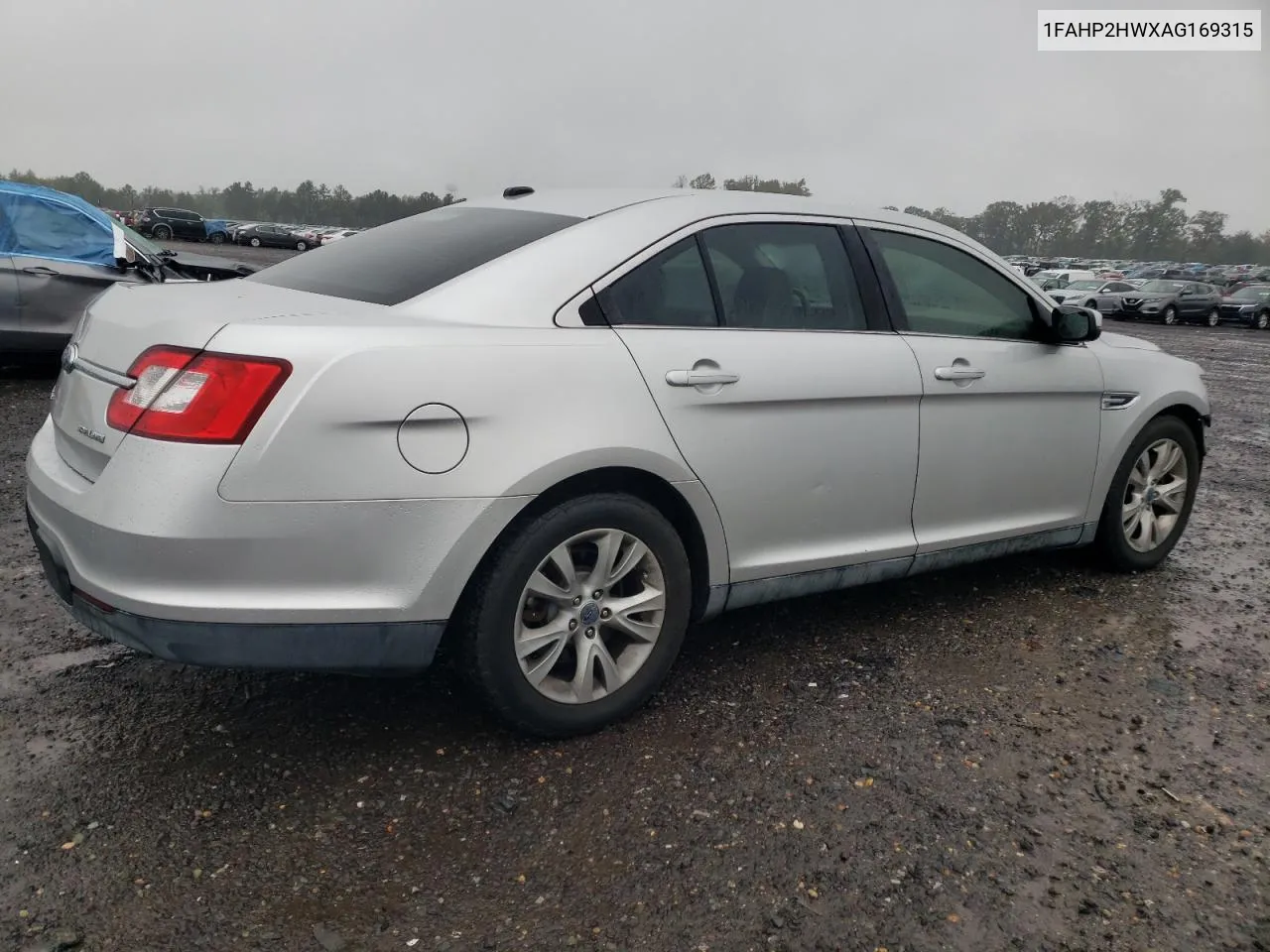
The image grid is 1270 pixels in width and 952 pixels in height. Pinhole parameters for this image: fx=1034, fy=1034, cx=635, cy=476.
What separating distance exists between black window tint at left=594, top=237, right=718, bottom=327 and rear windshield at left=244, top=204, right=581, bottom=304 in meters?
0.28

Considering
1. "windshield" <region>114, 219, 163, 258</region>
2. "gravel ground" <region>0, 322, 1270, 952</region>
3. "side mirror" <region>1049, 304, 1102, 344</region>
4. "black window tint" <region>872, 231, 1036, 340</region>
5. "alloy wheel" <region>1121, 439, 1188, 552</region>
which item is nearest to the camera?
"gravel ground" <region>0, 322, 1270, 952</region>

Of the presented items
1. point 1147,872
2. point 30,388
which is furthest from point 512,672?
point 30,388

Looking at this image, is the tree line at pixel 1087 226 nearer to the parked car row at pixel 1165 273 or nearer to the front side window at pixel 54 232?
the parked car row at pixel 1165 273

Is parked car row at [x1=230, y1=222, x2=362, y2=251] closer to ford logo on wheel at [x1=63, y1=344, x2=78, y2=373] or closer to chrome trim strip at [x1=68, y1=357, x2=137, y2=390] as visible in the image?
ford logo on wheel at [x1=63, y1=344, x2=78, y2=373]

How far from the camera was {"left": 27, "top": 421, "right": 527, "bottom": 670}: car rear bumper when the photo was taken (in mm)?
2375

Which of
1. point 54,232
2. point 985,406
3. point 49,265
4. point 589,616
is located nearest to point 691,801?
point 589,616

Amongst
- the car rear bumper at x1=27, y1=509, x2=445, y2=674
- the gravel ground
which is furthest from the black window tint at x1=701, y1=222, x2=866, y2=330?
the car rear bumper at x1=27, y1=509, x2=445, y2=674

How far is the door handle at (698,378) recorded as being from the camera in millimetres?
2975

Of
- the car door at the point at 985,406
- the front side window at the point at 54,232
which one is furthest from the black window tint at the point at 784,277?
the front side window at the point at 54,232

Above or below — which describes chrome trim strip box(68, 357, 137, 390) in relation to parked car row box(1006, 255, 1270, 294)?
below

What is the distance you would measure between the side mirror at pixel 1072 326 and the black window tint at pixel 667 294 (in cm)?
168

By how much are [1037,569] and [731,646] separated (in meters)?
1.84

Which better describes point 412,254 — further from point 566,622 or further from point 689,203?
point 566,622

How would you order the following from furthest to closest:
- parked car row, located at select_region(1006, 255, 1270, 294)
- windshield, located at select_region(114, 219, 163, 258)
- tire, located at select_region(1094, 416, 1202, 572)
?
parked car row, located at select_region(1006, 255, 1270, 294) → windshield, located at select_region(114, 219, 163, 258) → tire, located at select_region(1094, 416, 1202, 572)
